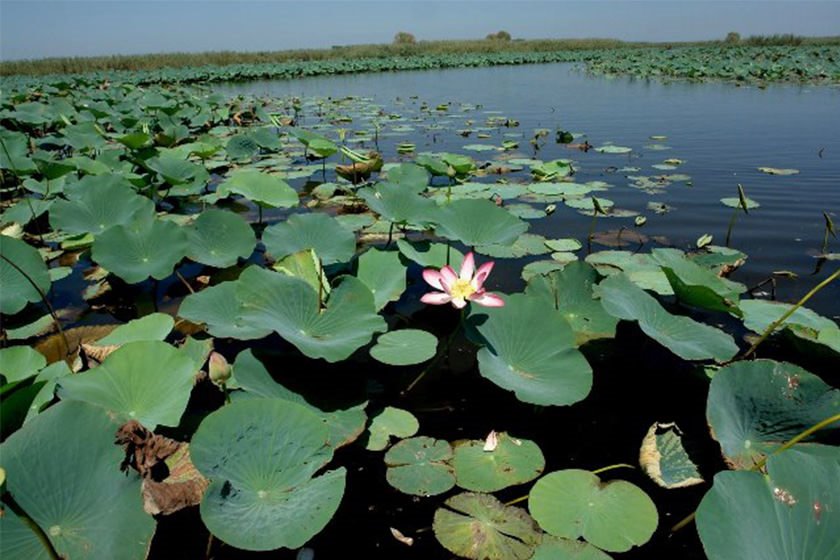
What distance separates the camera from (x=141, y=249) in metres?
2.55

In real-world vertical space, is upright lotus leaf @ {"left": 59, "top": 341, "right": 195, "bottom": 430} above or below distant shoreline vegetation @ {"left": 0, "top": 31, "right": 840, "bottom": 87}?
below

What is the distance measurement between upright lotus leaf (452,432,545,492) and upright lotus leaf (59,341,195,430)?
0.89 meters

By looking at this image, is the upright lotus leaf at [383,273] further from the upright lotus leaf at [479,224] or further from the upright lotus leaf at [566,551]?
the upright lotus leaf at [566,551]

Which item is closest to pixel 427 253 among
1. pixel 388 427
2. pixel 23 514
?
pixel 388 427

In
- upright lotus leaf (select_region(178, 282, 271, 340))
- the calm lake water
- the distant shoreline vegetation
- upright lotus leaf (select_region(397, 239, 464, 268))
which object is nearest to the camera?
upright lotus leaf (select_region(178, 282, 271, 340))

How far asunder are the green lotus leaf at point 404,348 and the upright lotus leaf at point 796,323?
4.44ft

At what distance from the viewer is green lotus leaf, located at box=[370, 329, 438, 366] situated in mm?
1890

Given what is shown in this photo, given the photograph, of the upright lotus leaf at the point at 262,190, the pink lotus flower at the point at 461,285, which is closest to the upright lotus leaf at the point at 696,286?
the pink lotus flower at the point at 461,285

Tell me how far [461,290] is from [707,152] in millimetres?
5960

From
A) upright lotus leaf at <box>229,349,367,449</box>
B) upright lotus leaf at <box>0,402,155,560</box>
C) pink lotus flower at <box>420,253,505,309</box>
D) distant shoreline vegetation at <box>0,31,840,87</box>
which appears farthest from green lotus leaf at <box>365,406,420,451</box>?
distant shoreline vegetation at <box>0,31,840,87</box>

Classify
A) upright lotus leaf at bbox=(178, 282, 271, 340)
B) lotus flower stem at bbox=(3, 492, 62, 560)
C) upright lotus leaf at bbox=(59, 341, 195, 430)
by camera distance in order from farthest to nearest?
upright lotus leaf at bbox=(178, 282, 271, 340) → upright lotus leaf at bbox=(59, 341, 195, 430) → lotus flower stem at bbox=(3, 492, 62, 560)

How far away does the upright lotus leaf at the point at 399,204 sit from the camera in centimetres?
266

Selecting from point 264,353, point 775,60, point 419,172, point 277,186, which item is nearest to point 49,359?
point 264,353

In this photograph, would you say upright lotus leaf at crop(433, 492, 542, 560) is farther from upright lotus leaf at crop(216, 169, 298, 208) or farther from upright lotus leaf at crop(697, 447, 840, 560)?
upright lotus leaf at crop(216, 169, 298, 208)
